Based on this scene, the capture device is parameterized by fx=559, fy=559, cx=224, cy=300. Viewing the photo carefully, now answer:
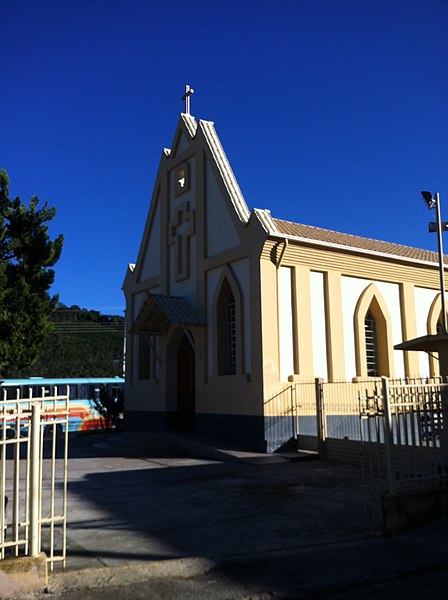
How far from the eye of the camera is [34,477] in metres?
5.16

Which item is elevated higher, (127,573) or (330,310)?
(330,310)

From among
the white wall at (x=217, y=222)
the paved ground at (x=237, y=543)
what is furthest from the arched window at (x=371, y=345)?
the paved ground at (x=237, y=543)

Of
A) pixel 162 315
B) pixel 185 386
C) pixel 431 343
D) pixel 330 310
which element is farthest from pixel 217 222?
pixel 431 343

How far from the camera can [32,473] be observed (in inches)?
204

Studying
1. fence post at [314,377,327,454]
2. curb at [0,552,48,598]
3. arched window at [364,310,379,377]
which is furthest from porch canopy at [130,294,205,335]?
curb at [0,552,48,598]

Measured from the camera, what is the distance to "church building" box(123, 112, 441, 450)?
632 inches

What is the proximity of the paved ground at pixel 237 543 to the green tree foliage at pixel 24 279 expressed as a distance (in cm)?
604

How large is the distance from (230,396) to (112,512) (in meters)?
8.37

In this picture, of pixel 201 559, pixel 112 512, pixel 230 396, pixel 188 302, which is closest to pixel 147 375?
pixel 188 302

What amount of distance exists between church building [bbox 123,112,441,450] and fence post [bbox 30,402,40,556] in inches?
417

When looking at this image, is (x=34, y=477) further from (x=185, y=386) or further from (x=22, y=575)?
(x=185, y=386)

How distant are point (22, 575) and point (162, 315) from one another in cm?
1476

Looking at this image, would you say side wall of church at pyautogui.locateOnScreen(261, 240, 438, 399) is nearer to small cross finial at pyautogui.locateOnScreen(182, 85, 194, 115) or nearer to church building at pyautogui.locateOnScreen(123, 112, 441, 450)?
church building at pyautogui.locateOnScreen(123, 112, 441, 450)

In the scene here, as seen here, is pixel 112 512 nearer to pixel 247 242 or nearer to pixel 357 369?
pixel 247 242
